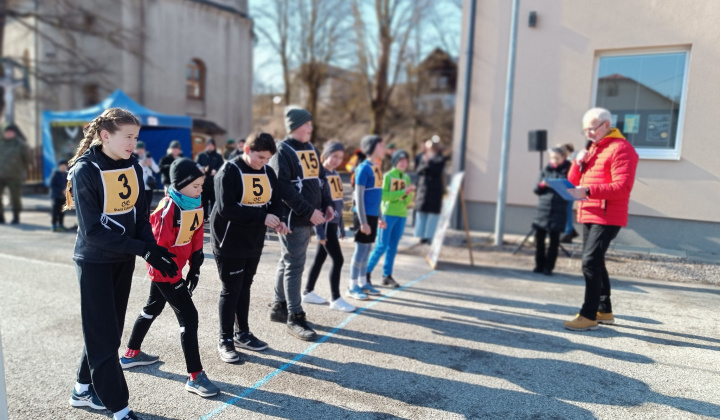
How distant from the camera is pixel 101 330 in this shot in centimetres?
284

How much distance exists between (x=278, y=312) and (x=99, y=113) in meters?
12.3

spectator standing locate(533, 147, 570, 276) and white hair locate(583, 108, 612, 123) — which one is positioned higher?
white hair locate(583, 108, 612, 123)

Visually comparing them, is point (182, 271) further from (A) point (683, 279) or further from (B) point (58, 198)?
(B) point (58, 198)

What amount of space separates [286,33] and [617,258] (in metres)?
25.3

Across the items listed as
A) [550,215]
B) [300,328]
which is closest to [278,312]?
[300,328]

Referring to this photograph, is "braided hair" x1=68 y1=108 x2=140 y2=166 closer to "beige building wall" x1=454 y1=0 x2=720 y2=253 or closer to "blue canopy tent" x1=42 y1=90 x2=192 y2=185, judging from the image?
"beige building wall" x1=454 y1=0 x2=720 y2=253

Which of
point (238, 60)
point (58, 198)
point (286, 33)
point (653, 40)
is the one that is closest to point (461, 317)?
point (653, 40)

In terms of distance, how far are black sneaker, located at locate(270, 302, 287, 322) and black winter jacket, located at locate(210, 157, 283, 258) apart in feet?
3.55

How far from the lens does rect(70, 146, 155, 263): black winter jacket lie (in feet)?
8.83

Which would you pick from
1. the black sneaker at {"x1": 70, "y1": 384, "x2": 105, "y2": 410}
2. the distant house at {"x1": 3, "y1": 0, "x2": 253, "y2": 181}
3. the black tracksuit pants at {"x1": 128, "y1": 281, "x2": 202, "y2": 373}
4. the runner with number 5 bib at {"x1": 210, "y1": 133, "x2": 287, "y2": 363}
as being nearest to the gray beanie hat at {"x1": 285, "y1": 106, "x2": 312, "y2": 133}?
the runner with number 5 bib at {"x1": 210, "y1": 133, "x2": 287, "y2": 363}

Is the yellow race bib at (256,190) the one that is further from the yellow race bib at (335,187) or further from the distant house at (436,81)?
the distant house at (436,81)

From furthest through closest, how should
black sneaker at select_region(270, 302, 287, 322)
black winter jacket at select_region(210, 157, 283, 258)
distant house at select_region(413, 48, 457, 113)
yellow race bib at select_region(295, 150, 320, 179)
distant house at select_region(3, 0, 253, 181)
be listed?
distant house at select_region(413, 48, 457, 113) → distant house at select_region(3, 0, 253, 181) → black sneaker at select_region(270, 302, 287, 322) → yellow race bib at select_region(295, 150, 320, 179) → black winter jacket at select_region(210, 157, 283, 258)

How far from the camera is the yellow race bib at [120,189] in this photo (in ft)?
9.16

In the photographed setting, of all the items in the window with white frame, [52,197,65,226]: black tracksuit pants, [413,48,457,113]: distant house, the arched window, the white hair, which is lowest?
[52,197,65,226]: black tracksuit pants
